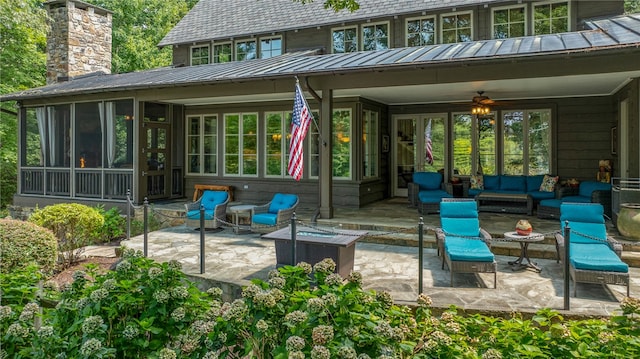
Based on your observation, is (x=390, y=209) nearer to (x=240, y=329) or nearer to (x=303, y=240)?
(x=303, y=240)

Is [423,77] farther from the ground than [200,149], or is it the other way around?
[423,77]

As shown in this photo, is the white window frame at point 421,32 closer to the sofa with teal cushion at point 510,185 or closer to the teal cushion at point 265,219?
the sofa with teal cushion at point 510,185

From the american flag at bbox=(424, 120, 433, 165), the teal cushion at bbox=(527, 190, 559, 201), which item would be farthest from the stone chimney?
the teal cushion at bbox=(527, 190, 559, 201)

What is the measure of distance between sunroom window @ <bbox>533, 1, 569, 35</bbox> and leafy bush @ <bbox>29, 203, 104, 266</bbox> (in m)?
11.0

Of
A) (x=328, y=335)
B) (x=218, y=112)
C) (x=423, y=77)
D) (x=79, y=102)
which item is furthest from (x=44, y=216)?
(x=328, y=335)

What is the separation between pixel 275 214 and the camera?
27.3 feet

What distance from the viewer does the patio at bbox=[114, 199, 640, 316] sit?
448cm

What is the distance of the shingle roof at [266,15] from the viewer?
1160 centimetres

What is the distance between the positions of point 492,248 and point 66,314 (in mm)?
5912

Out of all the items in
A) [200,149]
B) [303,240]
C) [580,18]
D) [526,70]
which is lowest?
[303,240]

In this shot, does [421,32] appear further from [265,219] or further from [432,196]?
[265,219]

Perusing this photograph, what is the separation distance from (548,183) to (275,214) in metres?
6.04

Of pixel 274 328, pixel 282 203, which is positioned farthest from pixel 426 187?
pixel 274 328

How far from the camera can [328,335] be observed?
6.16 feet
